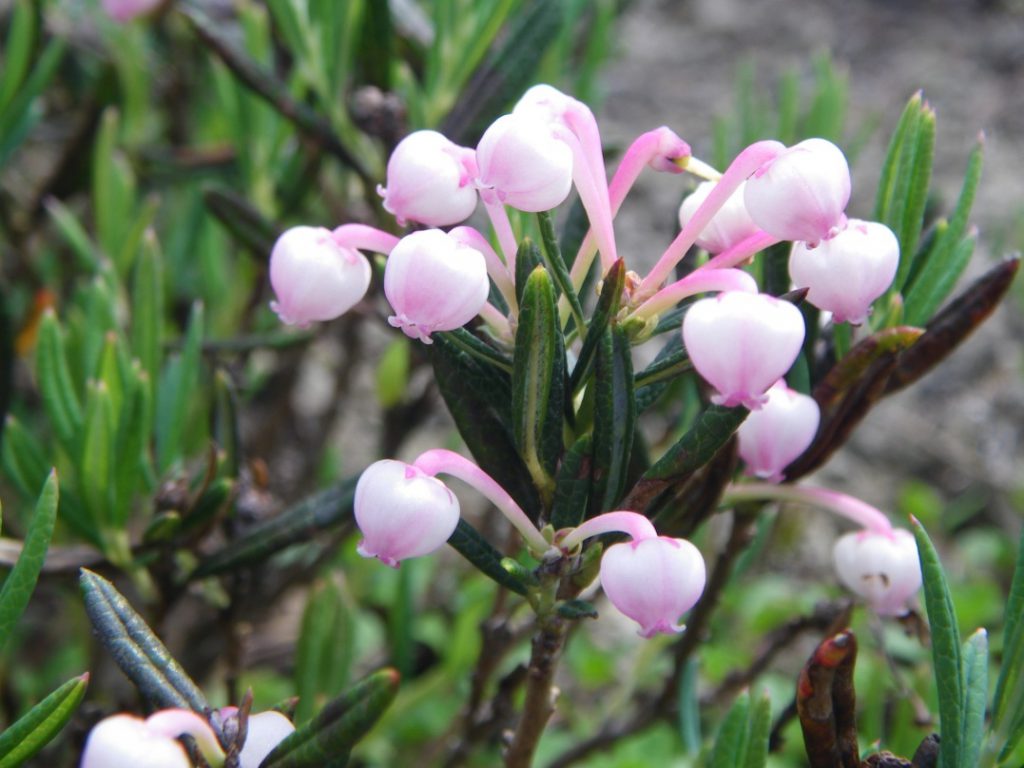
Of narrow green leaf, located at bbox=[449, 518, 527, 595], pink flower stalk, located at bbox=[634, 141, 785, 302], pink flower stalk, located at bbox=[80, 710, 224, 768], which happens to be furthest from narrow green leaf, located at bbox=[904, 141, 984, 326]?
pink flower stalk, located at bbox=[80, 710, 224, 768]

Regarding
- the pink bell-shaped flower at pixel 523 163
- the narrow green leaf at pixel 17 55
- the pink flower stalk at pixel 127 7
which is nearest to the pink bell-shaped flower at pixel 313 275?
the pink bell-shaped flower at pixel 523 163

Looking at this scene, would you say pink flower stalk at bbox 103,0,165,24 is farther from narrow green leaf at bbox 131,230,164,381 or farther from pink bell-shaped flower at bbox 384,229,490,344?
pink bell-shaped flower at bbox 384,229,490,344

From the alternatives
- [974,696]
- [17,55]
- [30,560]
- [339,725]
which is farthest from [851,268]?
[17,55]

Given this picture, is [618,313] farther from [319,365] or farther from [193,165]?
[319,365]

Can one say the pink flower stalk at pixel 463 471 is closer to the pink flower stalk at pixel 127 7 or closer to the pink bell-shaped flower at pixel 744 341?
the pink bell-shaped flower at pixel 744 341

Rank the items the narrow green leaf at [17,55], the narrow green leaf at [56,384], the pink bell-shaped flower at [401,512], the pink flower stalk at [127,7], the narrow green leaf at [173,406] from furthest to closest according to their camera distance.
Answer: the pink flower stalk at [127,7]
the narrow green leaf at [17,55]
the narrow green leaf at [173,406]
the narrow green leaf at [56,384]
the pink bell-shaped flower at [401,512]

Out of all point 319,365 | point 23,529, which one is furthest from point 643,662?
point 319,365

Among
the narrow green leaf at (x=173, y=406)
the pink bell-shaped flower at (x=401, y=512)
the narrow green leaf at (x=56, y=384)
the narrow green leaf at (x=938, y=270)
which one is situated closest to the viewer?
the pink bell-shaped flower at (x=401, y=512)
